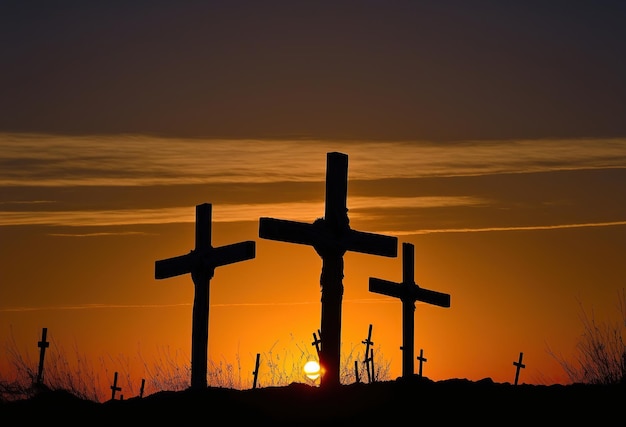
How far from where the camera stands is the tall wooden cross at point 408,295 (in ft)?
78.4

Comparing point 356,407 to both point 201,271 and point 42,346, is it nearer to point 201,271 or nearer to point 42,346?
point 201,271

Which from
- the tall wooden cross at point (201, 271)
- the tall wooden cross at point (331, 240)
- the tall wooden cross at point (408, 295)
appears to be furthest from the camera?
the tall wooden cross at point (408, 295)

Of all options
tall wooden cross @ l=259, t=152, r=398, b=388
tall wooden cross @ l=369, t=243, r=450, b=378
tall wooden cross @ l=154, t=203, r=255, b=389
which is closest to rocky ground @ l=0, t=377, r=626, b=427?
tall wooden cross @ l=259, t=152, r=398, b=388

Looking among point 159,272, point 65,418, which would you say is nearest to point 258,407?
point 65,418

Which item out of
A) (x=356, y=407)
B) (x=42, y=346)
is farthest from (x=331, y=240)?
(x=42, y=346)

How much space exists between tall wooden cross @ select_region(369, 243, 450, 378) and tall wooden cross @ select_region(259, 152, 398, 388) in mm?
7625

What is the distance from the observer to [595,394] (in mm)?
14461

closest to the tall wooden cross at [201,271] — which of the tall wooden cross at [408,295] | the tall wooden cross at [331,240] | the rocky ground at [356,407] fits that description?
the tall wooden cross at [331,240]

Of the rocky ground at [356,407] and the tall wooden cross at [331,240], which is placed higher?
the tall wooden cross at [331,240]

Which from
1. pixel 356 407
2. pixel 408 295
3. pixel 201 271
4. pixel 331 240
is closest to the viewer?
pixel 356 407

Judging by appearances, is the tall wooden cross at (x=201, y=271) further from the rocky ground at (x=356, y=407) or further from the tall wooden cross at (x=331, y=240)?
the rocky ground at (x=356, y=407)

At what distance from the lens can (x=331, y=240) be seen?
1578 cm

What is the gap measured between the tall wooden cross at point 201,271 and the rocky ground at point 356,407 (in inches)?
94.9

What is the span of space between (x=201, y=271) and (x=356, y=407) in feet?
14.9
